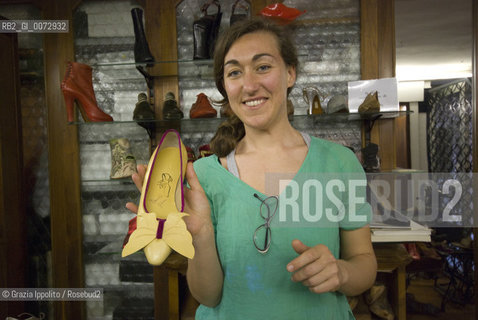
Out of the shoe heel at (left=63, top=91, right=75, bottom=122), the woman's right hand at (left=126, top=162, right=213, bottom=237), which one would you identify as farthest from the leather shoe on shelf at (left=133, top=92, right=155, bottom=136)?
Answer: the woman's right hand at (left=126, top=162, right=213, bottom=237)

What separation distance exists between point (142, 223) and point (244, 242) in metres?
0.25

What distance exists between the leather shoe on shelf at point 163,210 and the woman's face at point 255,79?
0.21m

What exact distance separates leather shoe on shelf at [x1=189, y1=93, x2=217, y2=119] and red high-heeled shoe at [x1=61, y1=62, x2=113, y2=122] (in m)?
0.50

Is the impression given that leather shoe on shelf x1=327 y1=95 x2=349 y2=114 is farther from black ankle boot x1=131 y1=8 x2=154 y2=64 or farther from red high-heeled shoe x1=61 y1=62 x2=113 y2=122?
red high-heeled shoe x1=61 y1=62 x2=113 y2=122

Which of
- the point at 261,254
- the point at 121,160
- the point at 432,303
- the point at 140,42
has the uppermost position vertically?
the point at 140,42

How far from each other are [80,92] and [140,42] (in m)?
0.42

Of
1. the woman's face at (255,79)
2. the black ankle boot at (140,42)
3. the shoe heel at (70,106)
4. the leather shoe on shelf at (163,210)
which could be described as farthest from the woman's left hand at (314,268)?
the shoe heel at (70,106)

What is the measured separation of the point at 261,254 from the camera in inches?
29.2

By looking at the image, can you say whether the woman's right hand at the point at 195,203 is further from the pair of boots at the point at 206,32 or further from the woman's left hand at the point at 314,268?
the pair of boots at the point at 206,32

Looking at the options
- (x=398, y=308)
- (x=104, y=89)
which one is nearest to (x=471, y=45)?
(x=398, y=308)

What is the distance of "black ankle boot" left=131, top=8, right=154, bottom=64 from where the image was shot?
61.1 inches

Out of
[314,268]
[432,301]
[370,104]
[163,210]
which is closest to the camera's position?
[314,268]

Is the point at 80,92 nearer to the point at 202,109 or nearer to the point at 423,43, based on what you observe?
the point at 202,109

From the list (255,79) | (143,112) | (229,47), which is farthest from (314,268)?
(143,112)
